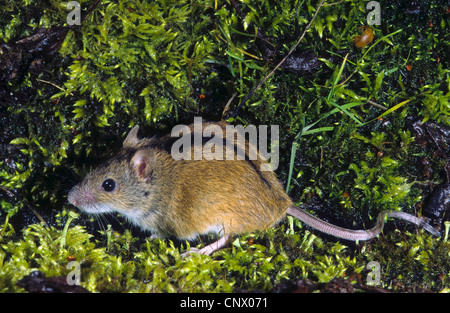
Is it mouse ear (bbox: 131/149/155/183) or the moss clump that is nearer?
the moss clump

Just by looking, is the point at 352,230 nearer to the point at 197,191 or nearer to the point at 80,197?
the point at 197,191

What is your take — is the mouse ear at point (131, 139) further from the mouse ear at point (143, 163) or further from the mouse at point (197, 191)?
the mouse ear at point (143, 163)

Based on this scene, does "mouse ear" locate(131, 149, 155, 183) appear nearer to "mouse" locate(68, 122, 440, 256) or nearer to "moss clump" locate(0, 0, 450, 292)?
"mouse" locate(68, 122, 440, 256)

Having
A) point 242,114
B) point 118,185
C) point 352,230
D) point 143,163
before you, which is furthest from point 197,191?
point 352,230

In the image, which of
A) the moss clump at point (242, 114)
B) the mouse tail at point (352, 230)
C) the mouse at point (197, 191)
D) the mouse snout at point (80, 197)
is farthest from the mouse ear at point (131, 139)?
the mouse tail at point (352, 230)

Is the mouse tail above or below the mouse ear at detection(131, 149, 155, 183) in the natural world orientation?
below

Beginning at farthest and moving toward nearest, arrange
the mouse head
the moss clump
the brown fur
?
1. the mouse head
2. the brown fur
3. the moss clump

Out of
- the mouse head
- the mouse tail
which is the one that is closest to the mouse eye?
the mouse head
